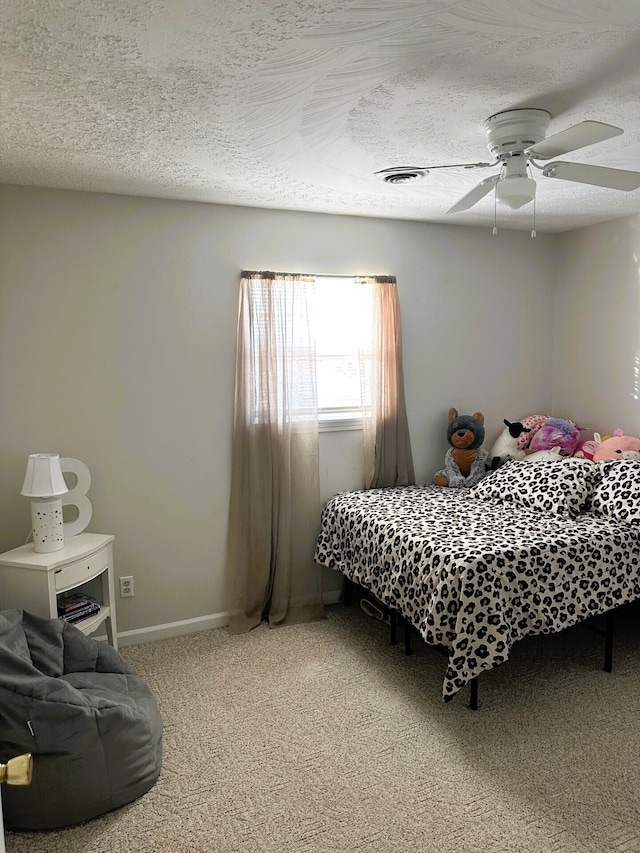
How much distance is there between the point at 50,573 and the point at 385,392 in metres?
2.23

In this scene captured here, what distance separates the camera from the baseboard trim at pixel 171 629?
3494 mm

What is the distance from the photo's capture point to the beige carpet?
2064mm

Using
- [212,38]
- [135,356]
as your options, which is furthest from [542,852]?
[135,356]

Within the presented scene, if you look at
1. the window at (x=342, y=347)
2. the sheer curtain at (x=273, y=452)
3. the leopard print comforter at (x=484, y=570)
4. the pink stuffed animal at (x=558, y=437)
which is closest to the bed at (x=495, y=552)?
the leopard print comforter at (x=484, y=570)

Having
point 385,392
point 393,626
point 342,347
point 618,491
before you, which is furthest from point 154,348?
point 618,491

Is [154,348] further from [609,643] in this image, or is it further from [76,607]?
[609,643]

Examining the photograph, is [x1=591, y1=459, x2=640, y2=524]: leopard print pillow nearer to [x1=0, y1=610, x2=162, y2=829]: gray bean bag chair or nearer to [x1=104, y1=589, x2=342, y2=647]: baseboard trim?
[x1=104, y1=589, x2=342, y2=647]: baseboard trim

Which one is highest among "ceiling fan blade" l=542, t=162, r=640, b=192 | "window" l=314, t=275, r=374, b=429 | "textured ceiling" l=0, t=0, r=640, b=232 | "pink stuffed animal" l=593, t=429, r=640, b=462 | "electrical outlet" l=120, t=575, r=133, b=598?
"textured ceiling" l=0, t=0, r=640, b=232

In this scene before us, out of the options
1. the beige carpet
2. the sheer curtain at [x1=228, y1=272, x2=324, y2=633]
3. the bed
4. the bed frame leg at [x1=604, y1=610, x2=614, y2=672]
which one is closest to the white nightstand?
the beige carpet

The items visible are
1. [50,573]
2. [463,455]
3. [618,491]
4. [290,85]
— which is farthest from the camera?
[463,455]

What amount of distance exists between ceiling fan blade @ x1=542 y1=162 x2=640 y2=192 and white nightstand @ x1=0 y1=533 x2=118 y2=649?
2.57 meters

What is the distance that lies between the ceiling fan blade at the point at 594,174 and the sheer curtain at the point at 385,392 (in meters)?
1.67

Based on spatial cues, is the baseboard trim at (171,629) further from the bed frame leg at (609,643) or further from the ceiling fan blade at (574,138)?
the ceiling fan blade at (574,138)

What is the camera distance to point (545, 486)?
140 inches
